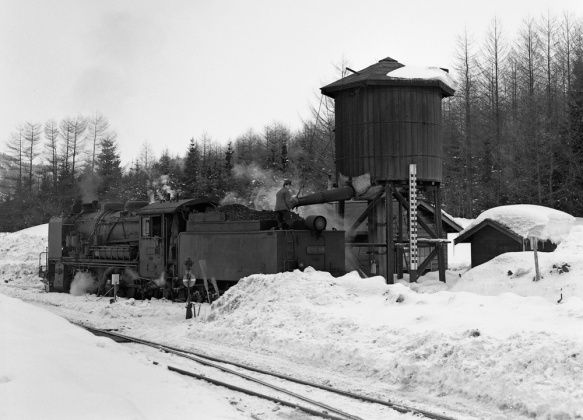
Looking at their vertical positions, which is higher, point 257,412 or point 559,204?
point 559,204

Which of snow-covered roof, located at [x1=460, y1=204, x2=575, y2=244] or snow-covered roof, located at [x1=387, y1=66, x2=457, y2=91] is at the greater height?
snow-covered roof, located at [x1=387, y1=66, x2=457, y2=91]

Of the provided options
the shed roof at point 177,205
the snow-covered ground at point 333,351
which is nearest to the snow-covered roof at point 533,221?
the snow-covered ground at point 333,351

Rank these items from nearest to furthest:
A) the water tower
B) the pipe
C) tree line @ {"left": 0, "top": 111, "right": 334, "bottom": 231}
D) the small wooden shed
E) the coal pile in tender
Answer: the coal pile in tender, the pipe, the water tower, the small wooden shed, tree line @ {"left": 0, "top": 111, "right": 334, "bottom": 231}

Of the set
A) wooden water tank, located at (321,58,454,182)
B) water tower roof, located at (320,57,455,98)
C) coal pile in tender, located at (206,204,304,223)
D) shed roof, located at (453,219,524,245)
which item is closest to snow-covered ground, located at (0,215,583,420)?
coal pile in tender, located at (206,204,304,223)

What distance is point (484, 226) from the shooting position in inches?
Answer: 999

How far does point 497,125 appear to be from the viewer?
48094 mm

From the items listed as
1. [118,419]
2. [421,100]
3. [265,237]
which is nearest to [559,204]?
[421,100]

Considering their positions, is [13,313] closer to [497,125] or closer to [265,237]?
[265,237]

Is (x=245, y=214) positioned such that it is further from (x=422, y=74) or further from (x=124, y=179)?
(x=124, y=179)

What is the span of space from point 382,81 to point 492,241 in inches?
351

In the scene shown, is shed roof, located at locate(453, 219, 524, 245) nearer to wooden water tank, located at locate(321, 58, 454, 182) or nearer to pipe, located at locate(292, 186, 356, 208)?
wooden water tank, located at locate(321, 58, 454, 182)

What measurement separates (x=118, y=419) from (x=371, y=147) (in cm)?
1686

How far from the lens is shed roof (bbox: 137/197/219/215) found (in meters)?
20.4

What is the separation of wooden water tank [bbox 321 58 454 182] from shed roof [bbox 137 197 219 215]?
16.5 feet
